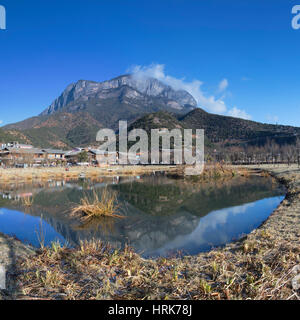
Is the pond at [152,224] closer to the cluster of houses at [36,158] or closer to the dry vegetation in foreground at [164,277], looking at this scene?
the dry vegetation in foreground at [164,277]

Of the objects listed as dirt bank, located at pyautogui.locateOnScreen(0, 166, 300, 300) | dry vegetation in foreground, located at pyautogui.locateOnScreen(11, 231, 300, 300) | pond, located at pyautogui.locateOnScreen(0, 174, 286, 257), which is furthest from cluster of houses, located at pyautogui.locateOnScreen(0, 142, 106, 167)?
dry vegetation in foreground, located at pyautogui.locateOnScreen(11, 231, 300, 300)

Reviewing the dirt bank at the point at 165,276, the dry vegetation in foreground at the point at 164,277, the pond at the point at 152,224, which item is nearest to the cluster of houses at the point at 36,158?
the pond at the point at 152,224

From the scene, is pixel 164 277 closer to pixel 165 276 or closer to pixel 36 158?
pixel 165 276

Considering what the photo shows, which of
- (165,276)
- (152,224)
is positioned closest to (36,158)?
(152,224)

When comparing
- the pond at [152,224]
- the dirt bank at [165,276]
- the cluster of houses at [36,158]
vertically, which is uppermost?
the cluster of houses at [36,158]

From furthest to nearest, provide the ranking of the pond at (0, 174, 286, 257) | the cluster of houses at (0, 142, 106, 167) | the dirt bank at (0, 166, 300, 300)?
the cluster of houses at (0, 142, 106, 167) < the pond at (0, 174, 286, 257) < the dirt bank at (0, 166, 300, 300)

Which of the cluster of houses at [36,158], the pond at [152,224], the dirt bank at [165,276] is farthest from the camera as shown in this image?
the cluster of houses at [36,158]

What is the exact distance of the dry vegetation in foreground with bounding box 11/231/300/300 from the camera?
236cm

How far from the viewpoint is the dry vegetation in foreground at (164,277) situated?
236 cm

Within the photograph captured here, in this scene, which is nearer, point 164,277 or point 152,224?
point 164,277

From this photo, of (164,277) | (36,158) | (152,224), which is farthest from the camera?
(36,158)

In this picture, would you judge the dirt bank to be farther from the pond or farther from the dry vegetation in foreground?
the pond

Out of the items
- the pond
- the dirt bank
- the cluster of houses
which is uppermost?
the cluster of houses

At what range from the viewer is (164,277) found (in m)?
2.91
